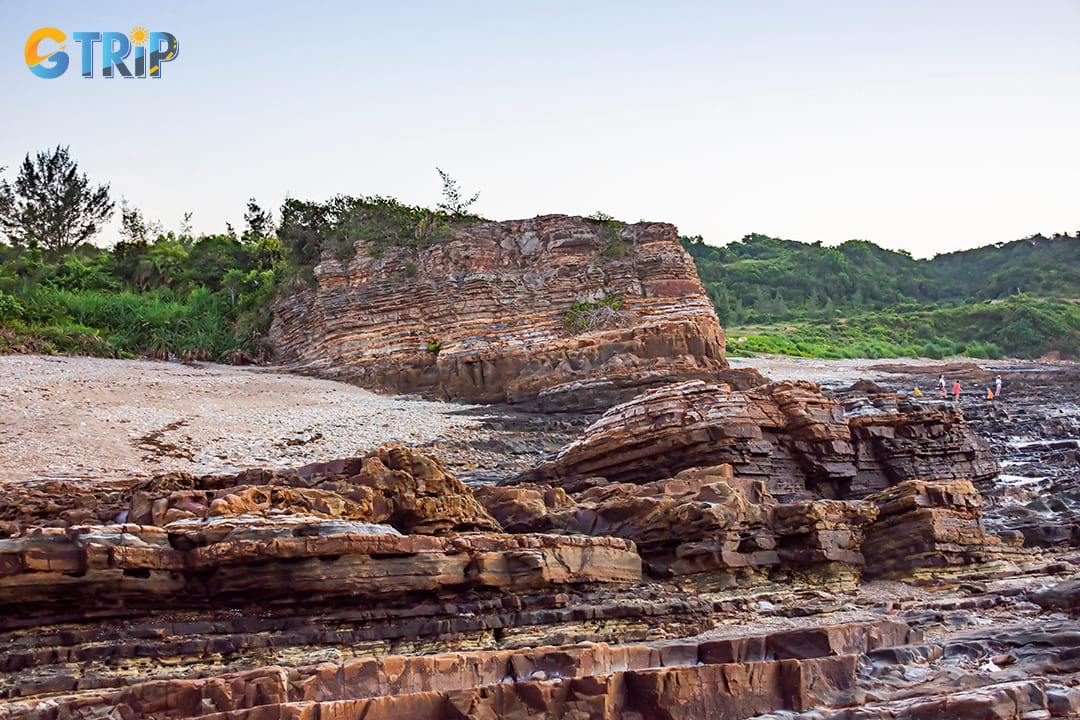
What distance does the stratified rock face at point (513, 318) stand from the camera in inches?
921

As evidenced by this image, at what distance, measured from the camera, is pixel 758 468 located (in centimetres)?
1329

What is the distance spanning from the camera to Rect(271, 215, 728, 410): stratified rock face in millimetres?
23391

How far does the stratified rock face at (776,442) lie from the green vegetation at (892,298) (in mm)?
25678

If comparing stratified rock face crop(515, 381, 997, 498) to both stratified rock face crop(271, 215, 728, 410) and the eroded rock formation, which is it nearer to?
the eroded rock formation

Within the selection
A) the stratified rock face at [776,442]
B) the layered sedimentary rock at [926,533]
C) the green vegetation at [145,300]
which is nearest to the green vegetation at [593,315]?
the green vegetation at [145,300]

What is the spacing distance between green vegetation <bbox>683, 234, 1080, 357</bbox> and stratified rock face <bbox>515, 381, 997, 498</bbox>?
25.7 m

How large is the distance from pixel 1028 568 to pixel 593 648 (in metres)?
7.61

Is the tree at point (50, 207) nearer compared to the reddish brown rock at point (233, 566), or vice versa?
the reddish brown rock at point (233, 566)

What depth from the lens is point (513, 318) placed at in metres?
24.9

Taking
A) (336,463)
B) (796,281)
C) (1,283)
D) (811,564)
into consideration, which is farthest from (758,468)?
(796,281)

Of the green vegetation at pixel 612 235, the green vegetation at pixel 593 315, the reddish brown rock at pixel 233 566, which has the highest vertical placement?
the green vegetation at pixel 612 235

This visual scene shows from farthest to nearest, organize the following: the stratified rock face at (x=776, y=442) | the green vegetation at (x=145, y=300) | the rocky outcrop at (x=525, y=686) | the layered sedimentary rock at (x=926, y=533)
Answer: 1. the green vegetation at (x=145, y=300)
2. the stratified rock face at (x=776, y=442)
3. the layered sedimentary rock at (x=926, y=533)
4. the rocky outcrop at (x=525, y=686)

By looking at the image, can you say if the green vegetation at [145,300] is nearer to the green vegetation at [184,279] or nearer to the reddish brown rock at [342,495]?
the green vegetation at [184,279]

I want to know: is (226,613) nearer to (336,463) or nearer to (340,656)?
(340,656)
